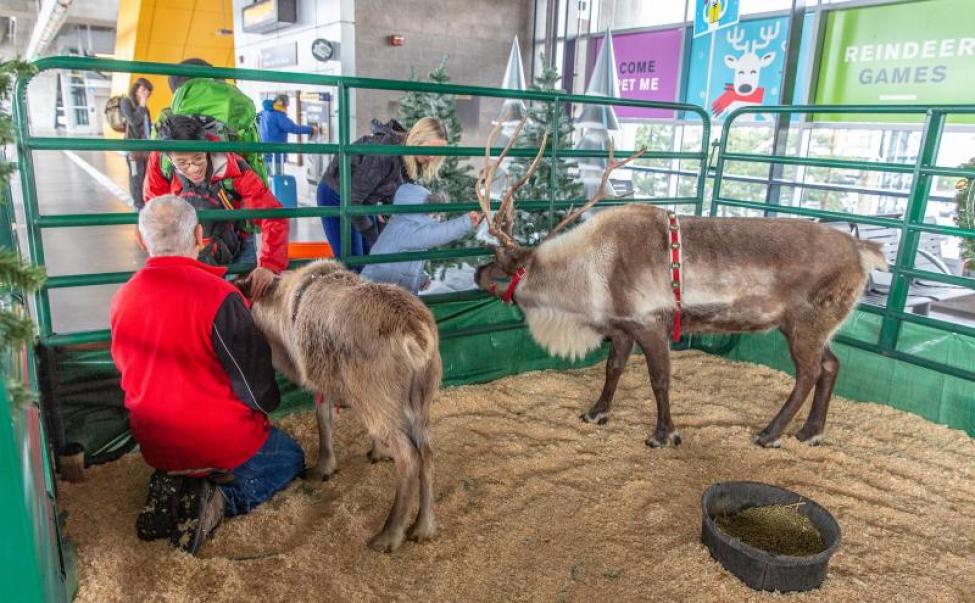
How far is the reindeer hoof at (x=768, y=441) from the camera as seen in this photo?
3.83m

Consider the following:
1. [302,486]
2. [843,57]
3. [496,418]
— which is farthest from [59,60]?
[843,57]

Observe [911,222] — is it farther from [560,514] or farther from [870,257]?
[560,514]

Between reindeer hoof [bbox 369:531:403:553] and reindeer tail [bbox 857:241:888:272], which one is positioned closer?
reindeer hoof [bbox 369:531:403:553]

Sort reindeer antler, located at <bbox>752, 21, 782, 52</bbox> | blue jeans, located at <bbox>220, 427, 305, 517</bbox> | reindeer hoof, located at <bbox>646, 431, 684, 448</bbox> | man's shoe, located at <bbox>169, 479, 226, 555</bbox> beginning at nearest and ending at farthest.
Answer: man's shoe, located at <bbox>169, 479, 226, 555</bbox>
blue jeans, located at <bbox>220, 427, 305, 517</bbox>
reindeer hoof, located at <bbox>646, 431, 684, 448</bbox>
reindeer antler, located at <bbox>752, 21, 782, 52</bbox>

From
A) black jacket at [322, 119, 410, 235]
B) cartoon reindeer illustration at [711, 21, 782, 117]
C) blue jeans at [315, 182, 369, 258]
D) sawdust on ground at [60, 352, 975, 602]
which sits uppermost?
cartoon reindeer illustration at [711, 21, 782, 117]

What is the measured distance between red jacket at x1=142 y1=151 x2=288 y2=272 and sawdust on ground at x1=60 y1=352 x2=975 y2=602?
99cm

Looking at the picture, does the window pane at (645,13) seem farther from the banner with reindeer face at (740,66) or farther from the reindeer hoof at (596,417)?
the reindeer hoof at (596,417)

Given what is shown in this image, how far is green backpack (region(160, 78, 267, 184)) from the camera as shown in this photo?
140 inches

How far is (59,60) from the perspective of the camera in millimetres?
2717

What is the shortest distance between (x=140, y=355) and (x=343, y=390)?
0.79m

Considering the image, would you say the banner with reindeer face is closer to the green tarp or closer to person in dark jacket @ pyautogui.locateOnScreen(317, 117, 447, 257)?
the green tarp

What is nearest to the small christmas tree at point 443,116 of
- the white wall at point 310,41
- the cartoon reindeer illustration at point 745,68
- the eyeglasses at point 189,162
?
the white wall at point 310,41

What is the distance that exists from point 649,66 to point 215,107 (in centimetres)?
840

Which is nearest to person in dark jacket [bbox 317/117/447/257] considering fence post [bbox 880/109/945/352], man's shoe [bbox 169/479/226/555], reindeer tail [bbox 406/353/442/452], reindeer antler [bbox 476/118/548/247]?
reindeer antler [bbox 476/118/548/247]
